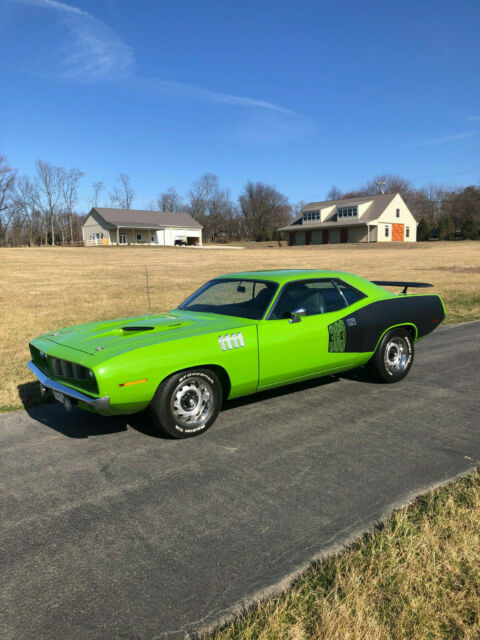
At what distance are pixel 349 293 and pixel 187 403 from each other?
2.51 metres

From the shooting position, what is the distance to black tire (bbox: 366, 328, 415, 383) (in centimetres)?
580

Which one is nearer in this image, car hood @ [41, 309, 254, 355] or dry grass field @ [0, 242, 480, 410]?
car hood @ [41, 309, 254, 355]

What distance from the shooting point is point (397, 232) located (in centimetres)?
5928

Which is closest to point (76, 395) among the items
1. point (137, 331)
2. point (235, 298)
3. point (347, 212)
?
point (137, 331)

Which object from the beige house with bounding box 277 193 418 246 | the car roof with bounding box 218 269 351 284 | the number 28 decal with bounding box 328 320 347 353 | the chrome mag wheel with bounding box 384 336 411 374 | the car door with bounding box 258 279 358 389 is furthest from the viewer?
the beige house with bounding box 277 193 418 246

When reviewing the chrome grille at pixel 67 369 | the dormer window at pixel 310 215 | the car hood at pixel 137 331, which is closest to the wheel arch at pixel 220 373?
the car hood at pixel 137 331

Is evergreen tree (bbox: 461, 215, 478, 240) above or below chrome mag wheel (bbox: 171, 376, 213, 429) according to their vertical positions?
above

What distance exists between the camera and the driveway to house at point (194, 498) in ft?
7.80

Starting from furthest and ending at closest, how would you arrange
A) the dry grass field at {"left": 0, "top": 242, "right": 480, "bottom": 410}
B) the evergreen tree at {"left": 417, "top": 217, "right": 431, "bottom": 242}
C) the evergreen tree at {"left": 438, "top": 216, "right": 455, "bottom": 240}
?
the evergreen tree at {"left": 438, "top": 216, "right": 455, "bottom": 240} < the evergreen tree at {"left": 417, "top": 217, "right": 431, "bottom": 242} < the dry grass field at {"left": 0, "top": 242, "right": 480, "bottom": 410}

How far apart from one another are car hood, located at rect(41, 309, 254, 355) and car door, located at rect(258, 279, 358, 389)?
1.18ft

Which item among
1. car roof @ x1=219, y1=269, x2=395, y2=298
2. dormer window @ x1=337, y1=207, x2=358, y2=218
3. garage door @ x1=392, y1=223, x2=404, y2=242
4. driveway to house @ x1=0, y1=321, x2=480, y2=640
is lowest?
driveway to house @ x1=0, y1=321, x2=480, y2=640

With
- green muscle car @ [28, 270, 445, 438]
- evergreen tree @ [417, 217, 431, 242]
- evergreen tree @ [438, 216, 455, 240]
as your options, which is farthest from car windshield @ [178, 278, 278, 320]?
evergreen tree @ [438, 216, 455, 240]

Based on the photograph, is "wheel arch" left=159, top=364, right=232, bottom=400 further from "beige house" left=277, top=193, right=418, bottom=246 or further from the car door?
"beige house" left=277, top=193, right=418, bottom=246

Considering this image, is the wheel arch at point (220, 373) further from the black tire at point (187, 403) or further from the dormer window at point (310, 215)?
the dormer window at point (310, 215)
